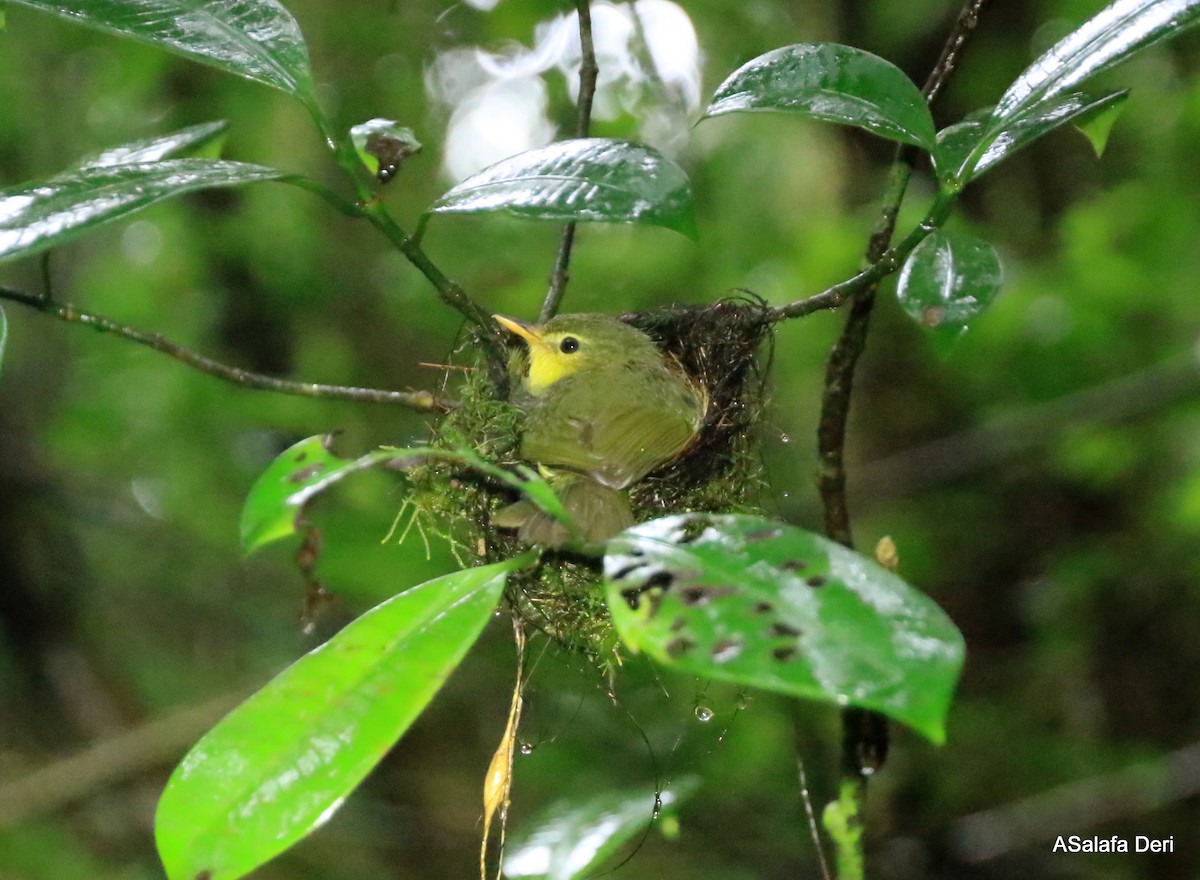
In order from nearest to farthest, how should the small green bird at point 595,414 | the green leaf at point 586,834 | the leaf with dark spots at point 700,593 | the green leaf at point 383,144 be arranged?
the leaf with dark spots at point 700,593 → the green leaf at point 383,144 → the green leaf at point 586,834 → the small green bird at point 595,414

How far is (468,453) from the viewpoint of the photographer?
100cm

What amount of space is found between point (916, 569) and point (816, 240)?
5.10ft

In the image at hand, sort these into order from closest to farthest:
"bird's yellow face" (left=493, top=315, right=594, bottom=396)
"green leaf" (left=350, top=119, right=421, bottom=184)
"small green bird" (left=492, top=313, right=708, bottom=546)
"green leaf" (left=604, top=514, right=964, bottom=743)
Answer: "green leaf" (left=604, top=514, right=964, bottom=743)
"green leaf" (left=350, top=119, right=421, bottom=184)
"small green bird" (left=492, top=313, right=708, bottom=546)
"bird's yellow face" (left=493, top=315, right=594, bottom=396)

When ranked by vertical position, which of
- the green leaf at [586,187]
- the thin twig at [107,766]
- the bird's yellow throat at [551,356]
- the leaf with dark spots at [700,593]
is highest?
the green leaf at [586,187]

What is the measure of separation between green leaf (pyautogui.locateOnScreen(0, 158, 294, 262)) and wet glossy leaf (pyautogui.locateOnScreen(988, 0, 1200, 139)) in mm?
838

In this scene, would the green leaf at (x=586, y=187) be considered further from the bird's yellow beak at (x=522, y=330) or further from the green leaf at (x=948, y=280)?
the bird's yellow beak at (x=522, y=330)

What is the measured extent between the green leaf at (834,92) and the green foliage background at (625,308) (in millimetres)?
2337

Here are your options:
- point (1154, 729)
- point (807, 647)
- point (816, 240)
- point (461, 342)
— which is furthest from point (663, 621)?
point (1154, 729)

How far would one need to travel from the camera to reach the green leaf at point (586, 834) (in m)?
1.63

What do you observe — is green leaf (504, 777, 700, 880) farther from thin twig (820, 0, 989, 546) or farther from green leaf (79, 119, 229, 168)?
green leaf (79, 119, 229, 168)

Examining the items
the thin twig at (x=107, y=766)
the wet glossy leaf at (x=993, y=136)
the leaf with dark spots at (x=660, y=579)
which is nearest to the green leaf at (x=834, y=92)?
the wet glossy leaf at (x=993, y=136)

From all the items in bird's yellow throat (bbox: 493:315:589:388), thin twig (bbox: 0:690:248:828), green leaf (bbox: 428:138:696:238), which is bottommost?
thin twig (bbox: 0:690:248:828)

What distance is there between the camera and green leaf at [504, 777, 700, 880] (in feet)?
5.36

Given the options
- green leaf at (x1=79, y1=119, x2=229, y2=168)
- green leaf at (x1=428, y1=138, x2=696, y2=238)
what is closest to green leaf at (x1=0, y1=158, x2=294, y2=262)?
green leaf at (x1=428, y1=138, x2=696, y2=238)
